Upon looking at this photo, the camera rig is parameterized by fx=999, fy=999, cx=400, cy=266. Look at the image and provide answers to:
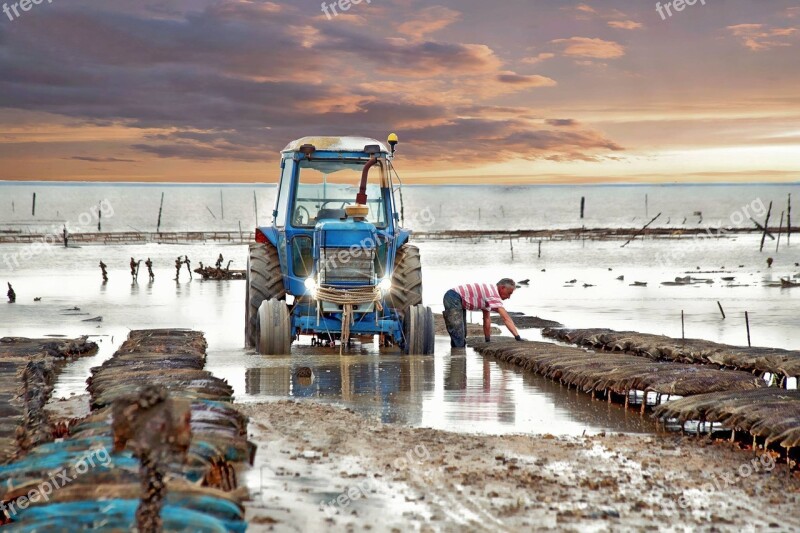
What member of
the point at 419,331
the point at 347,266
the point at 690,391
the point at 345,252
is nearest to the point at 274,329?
the point at 347,266

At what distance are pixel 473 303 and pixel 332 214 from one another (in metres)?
2.48

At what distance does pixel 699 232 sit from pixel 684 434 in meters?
69.4

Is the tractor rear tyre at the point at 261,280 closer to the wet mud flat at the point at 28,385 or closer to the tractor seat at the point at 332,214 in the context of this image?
the tractor seat at the point at 332,214

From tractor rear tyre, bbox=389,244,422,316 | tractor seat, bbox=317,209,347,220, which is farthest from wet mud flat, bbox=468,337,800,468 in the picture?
tractor seat, bbox=317,209,347,220

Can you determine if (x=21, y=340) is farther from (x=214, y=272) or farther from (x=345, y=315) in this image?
(x=214, y=272)

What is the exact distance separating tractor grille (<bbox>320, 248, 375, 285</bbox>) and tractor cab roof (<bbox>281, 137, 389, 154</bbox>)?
149 cm

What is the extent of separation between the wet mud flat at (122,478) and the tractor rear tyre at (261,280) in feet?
20.6

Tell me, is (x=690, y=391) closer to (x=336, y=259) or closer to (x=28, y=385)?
(x=336, y=259)

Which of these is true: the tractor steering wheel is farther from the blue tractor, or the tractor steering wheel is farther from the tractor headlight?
the tractor headlight

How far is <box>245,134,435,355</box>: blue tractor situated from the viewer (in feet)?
46.1

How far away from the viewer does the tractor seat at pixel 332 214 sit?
14.7 meters

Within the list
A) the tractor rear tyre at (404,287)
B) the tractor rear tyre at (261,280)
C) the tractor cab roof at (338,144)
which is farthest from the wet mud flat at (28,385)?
the tractor rear tyre at (404,287)

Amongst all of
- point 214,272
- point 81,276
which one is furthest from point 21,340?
point 81,276

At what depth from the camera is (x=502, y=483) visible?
686cm
